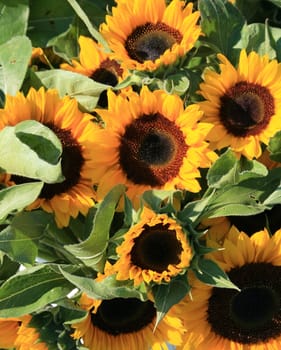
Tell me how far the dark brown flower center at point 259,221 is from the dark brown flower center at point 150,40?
213mm

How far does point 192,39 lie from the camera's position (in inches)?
34.9

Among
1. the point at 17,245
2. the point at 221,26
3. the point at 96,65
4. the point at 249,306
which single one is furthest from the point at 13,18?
the point at 249,306

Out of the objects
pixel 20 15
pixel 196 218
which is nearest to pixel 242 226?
pixel 196 218

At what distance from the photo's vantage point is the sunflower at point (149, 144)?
846mm

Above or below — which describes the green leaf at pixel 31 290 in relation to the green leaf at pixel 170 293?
below

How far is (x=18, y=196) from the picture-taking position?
819 millimetres

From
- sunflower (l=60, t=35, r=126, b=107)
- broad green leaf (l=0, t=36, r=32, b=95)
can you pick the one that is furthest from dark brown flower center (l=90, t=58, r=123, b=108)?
broad green leaf (l=0, t=36, r=32, b=95)

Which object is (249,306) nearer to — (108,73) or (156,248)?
(156,248)

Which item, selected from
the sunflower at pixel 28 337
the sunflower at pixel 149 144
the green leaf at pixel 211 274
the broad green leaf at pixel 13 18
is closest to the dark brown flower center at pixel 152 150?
the sunflower at pixel 149 144

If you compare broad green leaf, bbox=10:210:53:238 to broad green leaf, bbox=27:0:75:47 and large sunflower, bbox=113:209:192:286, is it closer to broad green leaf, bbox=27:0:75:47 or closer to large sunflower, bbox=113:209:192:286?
large sunflower, bbox=113:209:192:286

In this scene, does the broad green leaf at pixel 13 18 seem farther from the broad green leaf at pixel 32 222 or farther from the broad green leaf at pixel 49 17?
the broad green leaf at pixel 32 222

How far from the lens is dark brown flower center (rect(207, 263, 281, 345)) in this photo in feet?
2.96

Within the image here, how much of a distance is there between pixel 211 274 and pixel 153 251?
0.22 ft

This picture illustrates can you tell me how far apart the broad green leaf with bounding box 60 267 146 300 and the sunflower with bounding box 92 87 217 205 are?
9 cm
